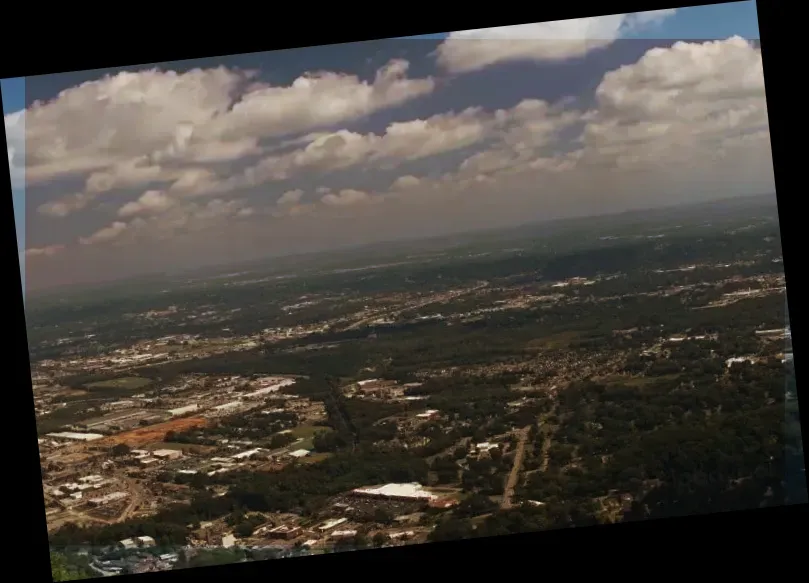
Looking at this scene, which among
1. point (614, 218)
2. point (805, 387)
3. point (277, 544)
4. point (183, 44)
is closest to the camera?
point (183, 44)

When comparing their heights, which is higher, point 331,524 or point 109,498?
point 109,498

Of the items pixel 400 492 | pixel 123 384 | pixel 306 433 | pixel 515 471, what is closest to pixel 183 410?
pixel 123 384

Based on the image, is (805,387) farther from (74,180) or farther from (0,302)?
(74,180)

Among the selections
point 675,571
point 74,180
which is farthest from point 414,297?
point 74,180

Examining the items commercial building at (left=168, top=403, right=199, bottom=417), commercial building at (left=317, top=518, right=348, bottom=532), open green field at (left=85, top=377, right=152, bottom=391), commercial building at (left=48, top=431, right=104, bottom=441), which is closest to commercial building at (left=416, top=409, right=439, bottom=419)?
commercial building at (left=317, top=518, right=348, bottom=532)

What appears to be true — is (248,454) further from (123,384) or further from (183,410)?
(123,384)

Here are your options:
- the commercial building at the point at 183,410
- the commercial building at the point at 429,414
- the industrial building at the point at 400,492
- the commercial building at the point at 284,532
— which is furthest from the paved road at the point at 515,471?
the commercial building at the point at 183,410
